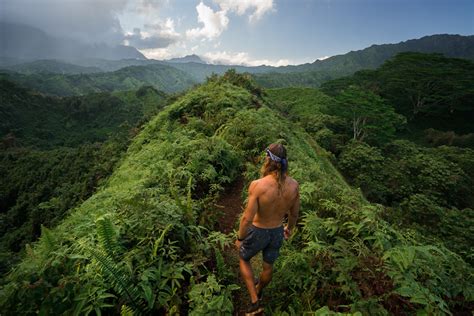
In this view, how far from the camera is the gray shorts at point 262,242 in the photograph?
3.70 metres

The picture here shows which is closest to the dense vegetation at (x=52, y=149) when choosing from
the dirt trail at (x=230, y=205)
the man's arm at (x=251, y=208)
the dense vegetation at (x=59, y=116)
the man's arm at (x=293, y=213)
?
the dense vegetation at (x=59, y=116)

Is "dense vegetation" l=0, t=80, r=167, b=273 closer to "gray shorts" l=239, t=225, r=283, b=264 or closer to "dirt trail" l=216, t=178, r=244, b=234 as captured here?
"dirt trail" l=216, t=178, r=244, b=234

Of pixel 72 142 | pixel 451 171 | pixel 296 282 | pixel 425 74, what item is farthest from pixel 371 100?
pixel 72 142

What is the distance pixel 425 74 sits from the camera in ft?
141

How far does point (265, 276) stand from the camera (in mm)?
3885

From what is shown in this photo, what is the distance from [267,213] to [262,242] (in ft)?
1.46

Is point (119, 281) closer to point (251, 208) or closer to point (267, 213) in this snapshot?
point (251, 208)

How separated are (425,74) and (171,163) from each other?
49.4 meters

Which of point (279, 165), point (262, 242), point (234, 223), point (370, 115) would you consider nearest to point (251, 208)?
point (262, 242)

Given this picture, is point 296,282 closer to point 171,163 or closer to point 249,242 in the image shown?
point 249,242

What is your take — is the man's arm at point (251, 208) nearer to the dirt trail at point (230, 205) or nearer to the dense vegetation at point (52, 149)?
the dirt trail at point (230, 205)

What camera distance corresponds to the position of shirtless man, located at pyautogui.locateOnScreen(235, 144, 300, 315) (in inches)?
140

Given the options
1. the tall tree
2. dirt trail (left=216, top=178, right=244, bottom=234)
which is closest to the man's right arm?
dirt trail (left=216, top=178, right=244, bottom=234)

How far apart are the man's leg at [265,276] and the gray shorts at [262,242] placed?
0.07 m
